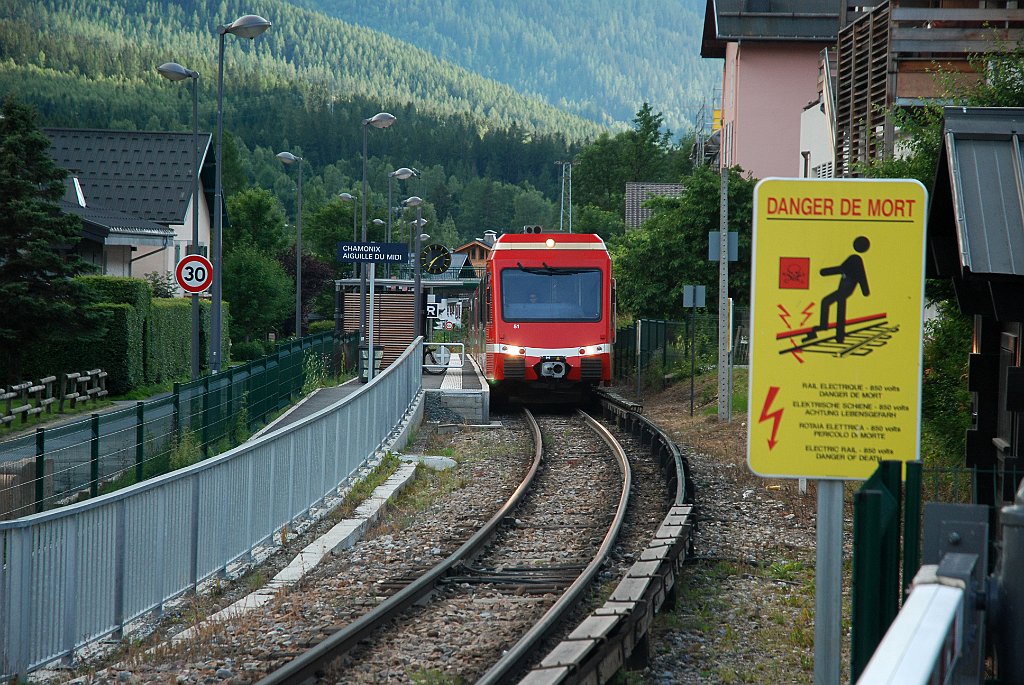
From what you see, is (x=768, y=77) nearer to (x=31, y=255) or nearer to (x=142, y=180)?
(x=142, y=180)

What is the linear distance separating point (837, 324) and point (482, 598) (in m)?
6.07

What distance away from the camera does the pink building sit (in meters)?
46.7

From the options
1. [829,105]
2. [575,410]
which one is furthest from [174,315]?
[829,105]

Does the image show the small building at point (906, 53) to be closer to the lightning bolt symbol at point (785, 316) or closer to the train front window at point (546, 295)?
the train front window at point (546, 295)

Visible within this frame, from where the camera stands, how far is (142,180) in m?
51.2

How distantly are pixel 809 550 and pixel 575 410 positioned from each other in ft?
57.9

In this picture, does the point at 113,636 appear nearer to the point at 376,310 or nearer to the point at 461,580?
the point at 461,580

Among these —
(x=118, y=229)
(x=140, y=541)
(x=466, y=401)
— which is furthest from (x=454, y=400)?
(x=118, y=229)

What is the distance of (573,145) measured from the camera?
624ft

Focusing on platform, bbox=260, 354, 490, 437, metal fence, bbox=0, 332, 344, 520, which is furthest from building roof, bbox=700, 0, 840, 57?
metal fence, bbox=0, 332, 344, 520

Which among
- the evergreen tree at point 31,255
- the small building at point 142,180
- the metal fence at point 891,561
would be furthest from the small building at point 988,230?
the small building at point 142,180

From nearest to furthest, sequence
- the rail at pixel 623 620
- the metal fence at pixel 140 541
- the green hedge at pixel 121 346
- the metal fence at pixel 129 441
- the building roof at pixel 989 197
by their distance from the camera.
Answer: the rail at pixel 623 620 < the building roof at pixel 989 197 < the metal fence at pixel 140 541 < the metal fence at pixel 129 441 < the green hedge at pixel 121 346

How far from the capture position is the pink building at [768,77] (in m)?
46.7

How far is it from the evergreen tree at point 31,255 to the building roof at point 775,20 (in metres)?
26.5
